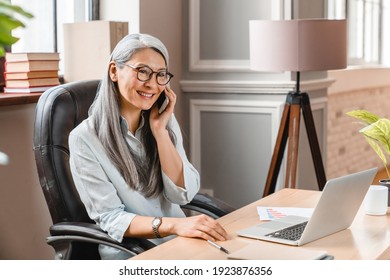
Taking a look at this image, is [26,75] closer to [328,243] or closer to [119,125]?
[119,125]

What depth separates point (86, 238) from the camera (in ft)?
6.53

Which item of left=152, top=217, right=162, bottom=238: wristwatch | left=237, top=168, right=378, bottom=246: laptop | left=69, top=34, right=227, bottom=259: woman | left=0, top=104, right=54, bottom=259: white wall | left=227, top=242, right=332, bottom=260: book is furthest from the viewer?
left=0, top=104, right=54, bottom=259: white wall

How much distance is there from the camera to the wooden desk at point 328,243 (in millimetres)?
1571

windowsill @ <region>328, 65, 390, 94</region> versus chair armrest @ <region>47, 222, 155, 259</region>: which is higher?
windowsill @ <region>328, 65, 390, 94</region>

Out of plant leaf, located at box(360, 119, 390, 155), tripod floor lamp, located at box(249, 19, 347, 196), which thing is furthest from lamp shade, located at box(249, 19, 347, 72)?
plant leaf, located at box(360, 119, 390, 155)

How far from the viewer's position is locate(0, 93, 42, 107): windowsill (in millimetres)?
2644

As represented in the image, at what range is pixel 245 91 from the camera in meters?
3.89

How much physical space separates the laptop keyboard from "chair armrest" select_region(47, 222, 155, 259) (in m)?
0.37

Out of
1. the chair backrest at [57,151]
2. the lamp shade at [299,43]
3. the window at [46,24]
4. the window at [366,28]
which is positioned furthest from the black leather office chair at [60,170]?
the window at [366,28]

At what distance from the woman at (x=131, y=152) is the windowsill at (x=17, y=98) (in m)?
0.63

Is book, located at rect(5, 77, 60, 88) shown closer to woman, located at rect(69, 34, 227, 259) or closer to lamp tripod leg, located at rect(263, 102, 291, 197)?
woman, located at rect(69, 34, 227, 259)

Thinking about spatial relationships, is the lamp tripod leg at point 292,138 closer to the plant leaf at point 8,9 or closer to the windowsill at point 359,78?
the windowsill at point 359,78
